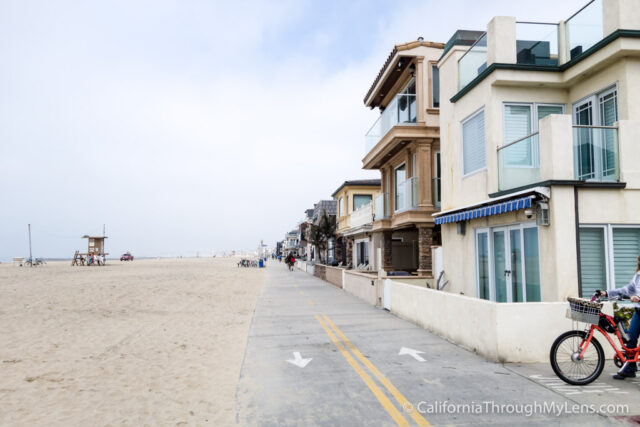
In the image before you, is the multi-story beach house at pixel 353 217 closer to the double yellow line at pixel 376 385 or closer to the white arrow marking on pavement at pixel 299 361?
the double yellow line at pixel 376 385

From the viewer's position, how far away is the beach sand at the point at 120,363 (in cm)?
549

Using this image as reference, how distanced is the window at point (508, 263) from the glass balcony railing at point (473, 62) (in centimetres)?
439

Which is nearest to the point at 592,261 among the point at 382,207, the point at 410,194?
the point at 410,194

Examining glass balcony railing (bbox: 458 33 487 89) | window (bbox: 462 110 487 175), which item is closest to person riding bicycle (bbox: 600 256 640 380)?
window (bbox: 462 110 487 175)

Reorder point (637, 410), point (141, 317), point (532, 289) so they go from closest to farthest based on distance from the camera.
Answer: point (637, 410) → point (532, 289) → point (141, 317)

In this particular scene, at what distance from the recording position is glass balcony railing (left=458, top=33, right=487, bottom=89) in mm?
12242

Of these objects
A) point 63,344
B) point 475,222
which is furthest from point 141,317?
point 475,222

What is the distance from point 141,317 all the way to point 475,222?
9983 mm

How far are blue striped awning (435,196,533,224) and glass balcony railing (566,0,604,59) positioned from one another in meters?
4.23

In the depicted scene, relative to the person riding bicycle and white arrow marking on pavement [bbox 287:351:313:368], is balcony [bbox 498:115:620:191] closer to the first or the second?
the person riding bicycle

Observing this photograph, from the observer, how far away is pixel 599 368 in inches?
242

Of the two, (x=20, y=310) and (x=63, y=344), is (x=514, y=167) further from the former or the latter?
(x=20, y=310)

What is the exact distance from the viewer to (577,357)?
612 cm

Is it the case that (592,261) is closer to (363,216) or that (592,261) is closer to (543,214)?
(543,214)
